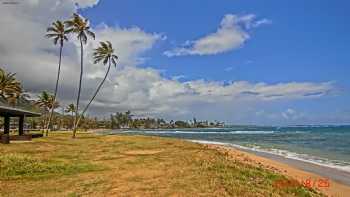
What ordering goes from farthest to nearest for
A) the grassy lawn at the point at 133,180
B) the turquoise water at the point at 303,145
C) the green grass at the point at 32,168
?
the turquoise water at the point at 303,145 → the green grass at the point at 32,168 → the grassy lawn at the point at 133,180

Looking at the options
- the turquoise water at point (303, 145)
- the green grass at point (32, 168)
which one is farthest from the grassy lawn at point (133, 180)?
the turquoise water at point (303, 145)

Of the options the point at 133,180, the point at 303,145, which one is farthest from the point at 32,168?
the point at 303,145

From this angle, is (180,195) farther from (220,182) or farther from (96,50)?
(96,50)

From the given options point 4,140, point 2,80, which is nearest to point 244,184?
point 4,140

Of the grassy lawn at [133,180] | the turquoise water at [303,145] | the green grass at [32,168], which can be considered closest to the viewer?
the grassy lawn at [133,180]

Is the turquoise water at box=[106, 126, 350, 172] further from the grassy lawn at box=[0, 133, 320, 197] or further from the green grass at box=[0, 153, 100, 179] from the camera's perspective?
the green grass at box=[0, 153, 100, 179]

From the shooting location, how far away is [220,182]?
10.7 m

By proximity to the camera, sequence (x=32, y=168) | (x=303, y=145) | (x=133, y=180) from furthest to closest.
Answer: (x=303, y=145) → (x=32, y=168) → (x=133, y=180)

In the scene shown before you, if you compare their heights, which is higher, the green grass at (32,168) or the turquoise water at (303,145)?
the green grass at (32,168)

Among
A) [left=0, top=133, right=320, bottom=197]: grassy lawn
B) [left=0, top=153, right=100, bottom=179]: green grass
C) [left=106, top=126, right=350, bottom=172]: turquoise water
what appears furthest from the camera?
[left=106, top=126, right=350, bottom=172]: turquoise water

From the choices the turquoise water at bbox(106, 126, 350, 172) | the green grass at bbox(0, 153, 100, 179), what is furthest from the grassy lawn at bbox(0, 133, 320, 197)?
the turquoise water at bbox(106, 126, 350, 172)

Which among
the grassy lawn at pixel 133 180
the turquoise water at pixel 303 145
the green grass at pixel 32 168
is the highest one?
the green grass at pixel 32 168

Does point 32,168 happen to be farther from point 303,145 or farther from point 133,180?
point 303,145

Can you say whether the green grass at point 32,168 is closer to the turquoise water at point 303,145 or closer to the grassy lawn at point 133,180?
the grassy lawn at point 133,180
